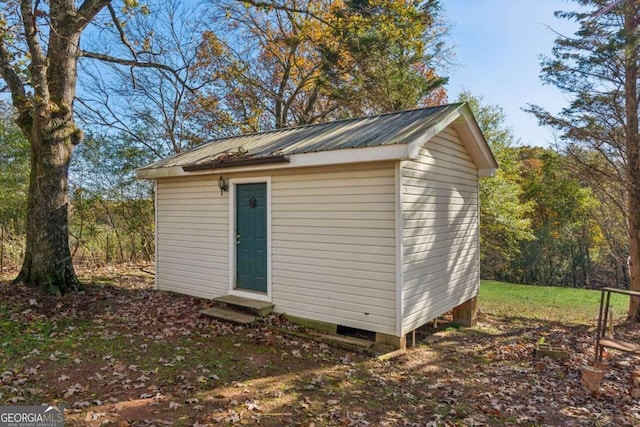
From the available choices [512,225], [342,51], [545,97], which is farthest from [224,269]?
[512,225]

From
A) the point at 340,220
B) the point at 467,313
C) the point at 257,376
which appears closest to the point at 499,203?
the point at 467,313

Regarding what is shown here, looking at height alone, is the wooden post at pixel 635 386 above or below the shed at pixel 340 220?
below

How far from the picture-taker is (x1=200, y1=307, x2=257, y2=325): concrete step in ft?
18.8

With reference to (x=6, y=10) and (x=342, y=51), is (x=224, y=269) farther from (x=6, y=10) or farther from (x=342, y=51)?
(x=342, y=51)

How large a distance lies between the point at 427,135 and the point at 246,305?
12.1 ft

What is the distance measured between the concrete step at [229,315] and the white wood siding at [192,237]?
0.45 m

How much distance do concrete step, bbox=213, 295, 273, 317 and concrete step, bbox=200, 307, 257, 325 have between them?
77mm

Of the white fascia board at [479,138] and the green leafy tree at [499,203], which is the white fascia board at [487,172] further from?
the green leafy tree at [499,203]

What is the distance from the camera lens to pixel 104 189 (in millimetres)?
11109

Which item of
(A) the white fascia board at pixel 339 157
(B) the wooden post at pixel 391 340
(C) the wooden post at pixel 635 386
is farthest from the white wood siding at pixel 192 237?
(C) the wooden post at pixel 635 386

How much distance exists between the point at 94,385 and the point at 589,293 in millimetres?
15653

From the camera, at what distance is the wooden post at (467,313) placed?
7.43 m

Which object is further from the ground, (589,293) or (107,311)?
(107,311)

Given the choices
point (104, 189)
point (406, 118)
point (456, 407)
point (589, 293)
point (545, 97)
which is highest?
point (545, 97)
